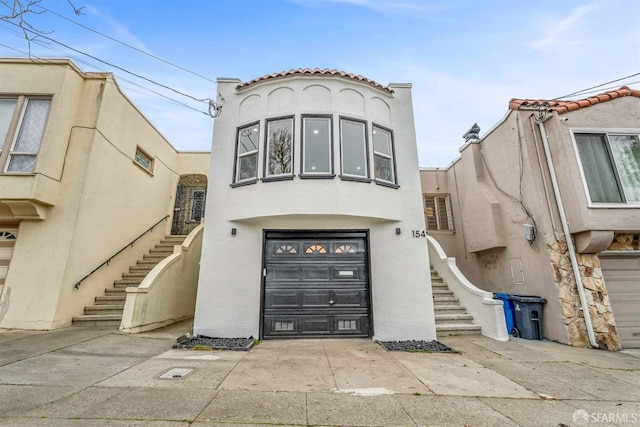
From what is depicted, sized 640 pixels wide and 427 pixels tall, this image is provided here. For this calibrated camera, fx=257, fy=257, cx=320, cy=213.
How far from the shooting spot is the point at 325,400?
117 inches

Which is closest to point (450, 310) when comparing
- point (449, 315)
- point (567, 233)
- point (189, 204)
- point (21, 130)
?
point (449, 315)

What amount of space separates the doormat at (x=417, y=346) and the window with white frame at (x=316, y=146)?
4.16m

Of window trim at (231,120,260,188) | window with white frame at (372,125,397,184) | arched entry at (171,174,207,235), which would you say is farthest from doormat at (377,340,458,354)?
arched entry at (171,174,207,235)

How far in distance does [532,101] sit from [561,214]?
11.5 ft

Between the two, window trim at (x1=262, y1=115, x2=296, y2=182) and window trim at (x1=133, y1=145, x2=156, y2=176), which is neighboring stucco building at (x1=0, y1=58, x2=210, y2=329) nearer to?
window trim at (x1=133, y1=145, x2=156, y2=176)

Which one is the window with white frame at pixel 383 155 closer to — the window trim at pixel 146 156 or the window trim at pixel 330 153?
the window trim at pixel 330 153

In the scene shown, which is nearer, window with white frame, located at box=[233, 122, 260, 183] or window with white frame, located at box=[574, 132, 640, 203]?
window with white frame, located at box=[574, 132, 640, 203]

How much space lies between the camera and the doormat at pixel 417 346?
17.7 feet

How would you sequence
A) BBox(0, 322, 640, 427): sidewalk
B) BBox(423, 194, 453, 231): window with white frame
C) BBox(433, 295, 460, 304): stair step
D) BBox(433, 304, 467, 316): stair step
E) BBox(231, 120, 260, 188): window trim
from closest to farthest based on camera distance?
BBox(0, 322, 640, 427): sidewalk → BBox(231, 120, 260, 188): window trim → BBox(433, 304, 467, 316): stair step → BBox(433, 295, 460, 304): stair step → BBox(423, 194, 453, 231): window with white frame

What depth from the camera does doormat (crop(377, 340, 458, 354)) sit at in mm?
5386

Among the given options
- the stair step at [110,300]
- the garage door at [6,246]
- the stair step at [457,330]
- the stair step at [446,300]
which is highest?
the garage door at [6,246]

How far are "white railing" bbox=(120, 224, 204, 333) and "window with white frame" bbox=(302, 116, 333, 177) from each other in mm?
4917

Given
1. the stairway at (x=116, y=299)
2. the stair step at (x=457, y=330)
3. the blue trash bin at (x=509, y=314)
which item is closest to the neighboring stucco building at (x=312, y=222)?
the stair step at (x=457, y=330)

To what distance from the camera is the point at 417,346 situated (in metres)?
5.67
